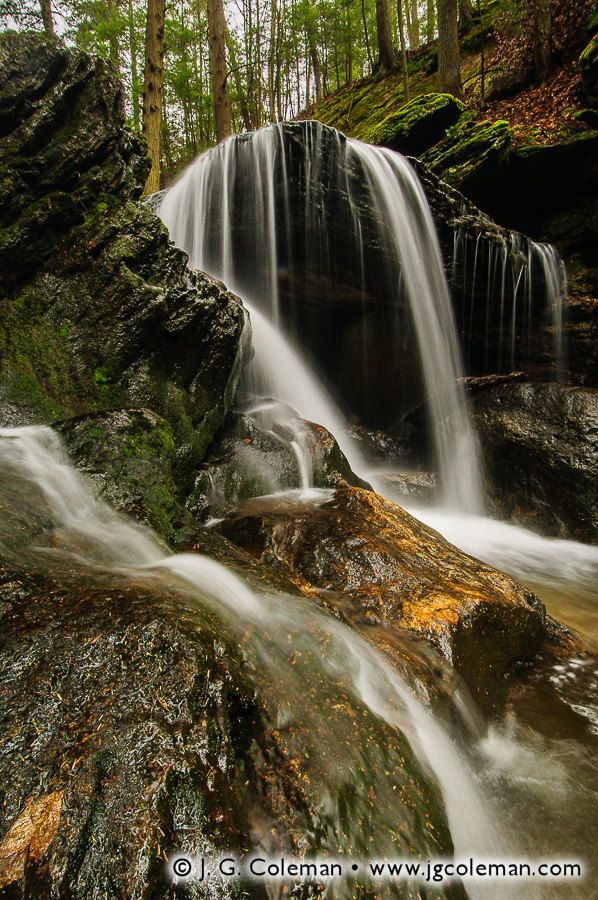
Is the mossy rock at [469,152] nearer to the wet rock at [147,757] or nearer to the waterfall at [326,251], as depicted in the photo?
the waterfall at [326,251]

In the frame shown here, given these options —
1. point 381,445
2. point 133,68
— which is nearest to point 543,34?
point 381,445

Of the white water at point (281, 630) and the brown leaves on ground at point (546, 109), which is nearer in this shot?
the white water at point (281, 630)

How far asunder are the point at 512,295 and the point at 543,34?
292 inches

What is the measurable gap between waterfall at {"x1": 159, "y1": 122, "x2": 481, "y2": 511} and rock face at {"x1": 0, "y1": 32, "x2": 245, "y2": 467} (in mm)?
2593

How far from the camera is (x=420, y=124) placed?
9336 mm

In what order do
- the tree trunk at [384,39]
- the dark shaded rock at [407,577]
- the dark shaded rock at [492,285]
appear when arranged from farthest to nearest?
the tree trunk at [384,39]
the dark shaded rock at [492,285]
the dark shaded rock at [407,577]

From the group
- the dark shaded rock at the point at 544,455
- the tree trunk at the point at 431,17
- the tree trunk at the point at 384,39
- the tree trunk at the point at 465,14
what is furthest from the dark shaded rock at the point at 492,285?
the tree trunk at the point at 431,17

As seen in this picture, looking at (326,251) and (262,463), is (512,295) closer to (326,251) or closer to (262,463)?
(326,251)

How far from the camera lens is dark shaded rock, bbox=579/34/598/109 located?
8166mm

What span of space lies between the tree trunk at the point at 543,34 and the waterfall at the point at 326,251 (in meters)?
6.39

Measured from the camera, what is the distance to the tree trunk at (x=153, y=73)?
8938 mm

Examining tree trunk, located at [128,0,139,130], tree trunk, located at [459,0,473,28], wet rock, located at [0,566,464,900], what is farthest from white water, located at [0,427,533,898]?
tree trunk, located at [128,0,139,130]

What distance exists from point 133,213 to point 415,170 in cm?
581

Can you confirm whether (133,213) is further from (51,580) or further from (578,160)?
(578,160)
